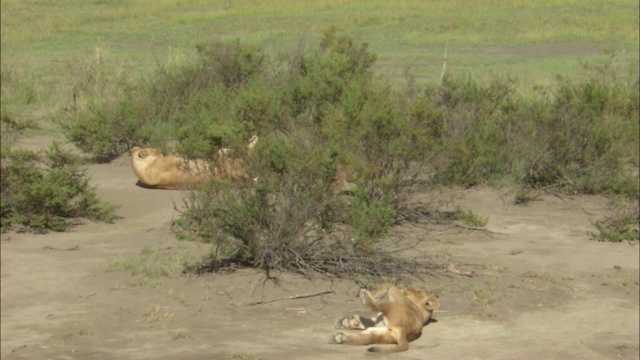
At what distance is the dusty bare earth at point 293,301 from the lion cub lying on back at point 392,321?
8 centimetres

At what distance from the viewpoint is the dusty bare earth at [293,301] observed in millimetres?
6473

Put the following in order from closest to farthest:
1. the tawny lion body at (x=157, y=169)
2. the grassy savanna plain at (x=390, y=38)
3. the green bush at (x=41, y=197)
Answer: the green bush at (x=41, y=197)
the tawny lion body at (x=157, y=169)
the grassy savanna plain at (x=390, y=38)

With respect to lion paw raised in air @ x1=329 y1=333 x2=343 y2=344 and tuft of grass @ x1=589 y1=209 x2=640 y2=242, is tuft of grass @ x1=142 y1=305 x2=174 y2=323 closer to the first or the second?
lion paw raised in air @ x1=329 y1=333 x2=343 y2=344

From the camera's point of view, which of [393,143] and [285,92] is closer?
[393,143]

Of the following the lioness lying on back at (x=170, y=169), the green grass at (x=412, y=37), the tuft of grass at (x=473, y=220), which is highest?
the lioness lying on back at (x=170, y=169)

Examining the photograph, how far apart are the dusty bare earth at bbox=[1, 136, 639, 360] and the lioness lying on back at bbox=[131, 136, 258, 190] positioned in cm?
48

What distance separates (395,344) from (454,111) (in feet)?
21.0

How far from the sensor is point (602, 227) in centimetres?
979

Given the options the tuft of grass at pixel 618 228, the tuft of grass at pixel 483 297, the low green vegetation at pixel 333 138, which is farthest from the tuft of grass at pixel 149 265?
the tuft of grass at pixel 618 228

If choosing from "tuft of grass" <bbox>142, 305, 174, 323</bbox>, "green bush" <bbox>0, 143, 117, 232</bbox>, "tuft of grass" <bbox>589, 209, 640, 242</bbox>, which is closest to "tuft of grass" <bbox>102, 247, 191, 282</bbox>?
"tuft of grass" <bbox>142, 305, 174, 323</bbox>

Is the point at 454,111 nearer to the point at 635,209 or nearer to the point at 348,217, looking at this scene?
the point at 635,209

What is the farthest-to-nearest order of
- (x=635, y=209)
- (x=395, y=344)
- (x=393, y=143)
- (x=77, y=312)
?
(x=635, y=209), (x=393, y=143), (x=77, y=312), (x=395, y=344)

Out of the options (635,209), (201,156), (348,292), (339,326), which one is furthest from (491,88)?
(339,326)

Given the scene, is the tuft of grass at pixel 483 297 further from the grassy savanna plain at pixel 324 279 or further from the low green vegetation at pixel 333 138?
the low green vegetation at pixel 333 138
